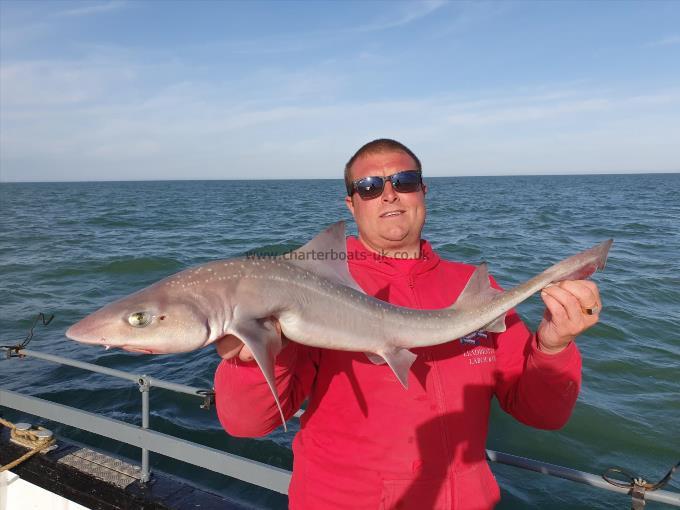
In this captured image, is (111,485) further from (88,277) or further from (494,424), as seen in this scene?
(88,277)

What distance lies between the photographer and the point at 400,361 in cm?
284

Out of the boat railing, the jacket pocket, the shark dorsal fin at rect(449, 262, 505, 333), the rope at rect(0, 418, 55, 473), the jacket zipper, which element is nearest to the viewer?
the jacket pocket

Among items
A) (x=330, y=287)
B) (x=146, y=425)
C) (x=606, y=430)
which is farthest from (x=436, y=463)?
(x=606, y=430)

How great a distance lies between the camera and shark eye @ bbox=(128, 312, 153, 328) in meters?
2.38

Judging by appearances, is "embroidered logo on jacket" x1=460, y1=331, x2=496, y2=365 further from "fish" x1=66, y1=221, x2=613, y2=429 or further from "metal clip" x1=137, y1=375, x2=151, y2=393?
"metal clip" x1=137, y1=375, x2=151, y2=393

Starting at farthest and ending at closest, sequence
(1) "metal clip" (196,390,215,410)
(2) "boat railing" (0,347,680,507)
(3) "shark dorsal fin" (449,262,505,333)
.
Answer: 1. (1) "metal clip" (196,390,215,410)
2. (2) "boat railing" (0,347,680,507)
3. (3) "shark dorsal fin" (449,262,505,333)

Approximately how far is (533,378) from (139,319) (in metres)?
2.38

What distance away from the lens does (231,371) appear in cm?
260

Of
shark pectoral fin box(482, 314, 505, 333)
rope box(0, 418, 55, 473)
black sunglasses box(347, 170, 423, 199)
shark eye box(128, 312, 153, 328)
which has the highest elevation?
black sunglasses box(347, 170, 423, 199)

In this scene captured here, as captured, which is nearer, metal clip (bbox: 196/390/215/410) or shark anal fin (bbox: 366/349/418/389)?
shark anal fin (bbox: 366/349/418/389)

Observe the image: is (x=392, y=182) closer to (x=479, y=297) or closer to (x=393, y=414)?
(x=479, y=297)

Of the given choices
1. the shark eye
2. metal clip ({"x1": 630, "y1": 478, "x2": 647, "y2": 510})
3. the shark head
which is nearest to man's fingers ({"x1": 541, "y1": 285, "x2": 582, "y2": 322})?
metal clip ({"x1": 630, "y1": 478, "x2": 647, "y2": 510})

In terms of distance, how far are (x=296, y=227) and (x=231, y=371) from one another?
89.1ft

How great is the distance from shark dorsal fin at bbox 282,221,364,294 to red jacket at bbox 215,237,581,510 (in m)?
0.49
